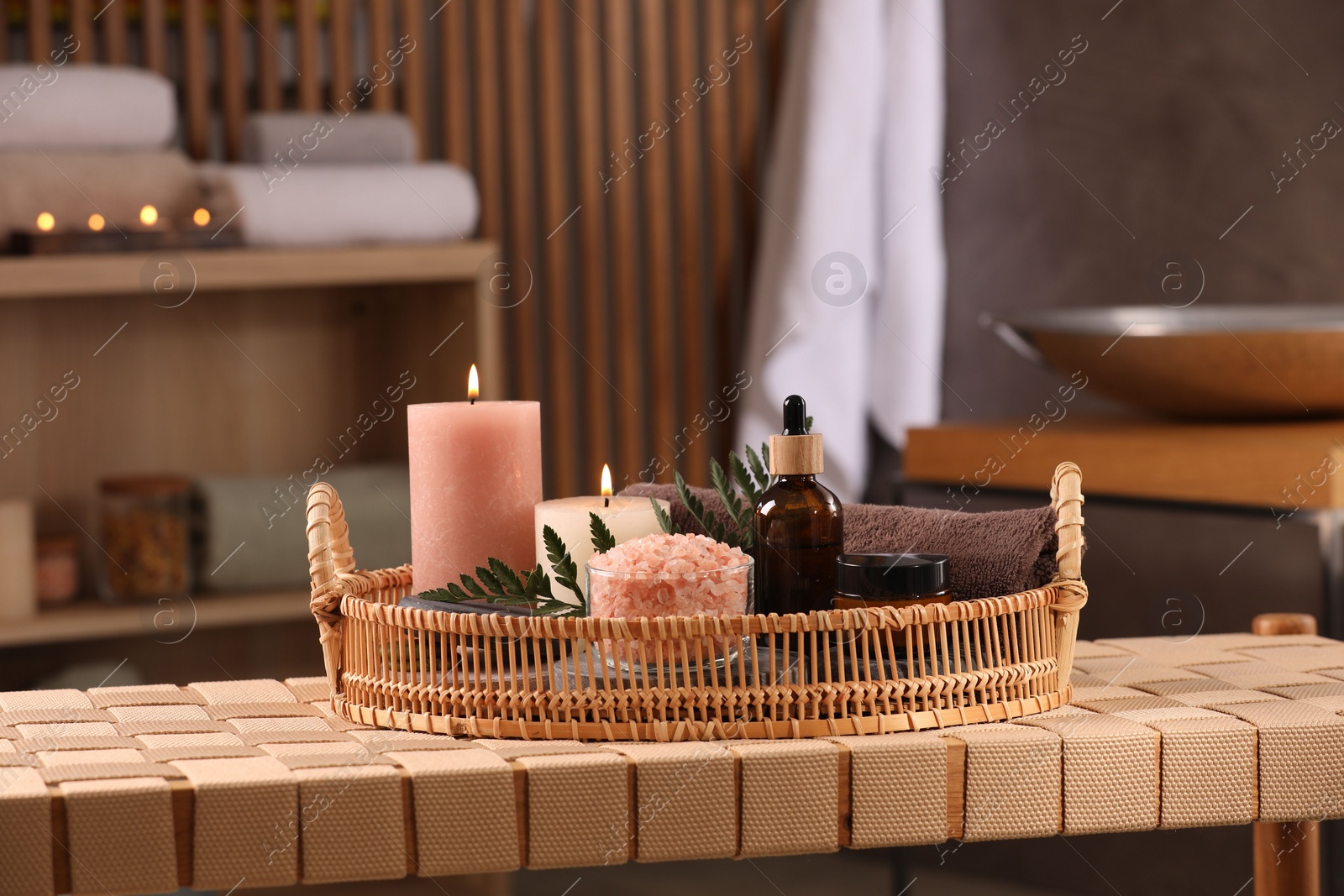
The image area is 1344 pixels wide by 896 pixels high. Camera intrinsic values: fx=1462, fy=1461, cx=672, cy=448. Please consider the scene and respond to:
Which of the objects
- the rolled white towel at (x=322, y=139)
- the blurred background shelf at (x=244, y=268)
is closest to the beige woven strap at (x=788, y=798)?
the blurred background shelf at (x=244, y=268)

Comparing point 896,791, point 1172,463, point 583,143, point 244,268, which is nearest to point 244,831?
point 896,791

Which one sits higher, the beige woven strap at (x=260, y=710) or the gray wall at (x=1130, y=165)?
the gray wall at (x=1130, y=165)

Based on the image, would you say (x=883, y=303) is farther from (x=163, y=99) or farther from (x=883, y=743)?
(x=883, y=743)

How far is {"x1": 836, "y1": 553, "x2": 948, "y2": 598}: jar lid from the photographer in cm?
61

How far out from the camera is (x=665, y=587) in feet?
1.94

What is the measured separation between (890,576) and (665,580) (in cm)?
10

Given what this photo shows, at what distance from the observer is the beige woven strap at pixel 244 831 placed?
1.72 ft

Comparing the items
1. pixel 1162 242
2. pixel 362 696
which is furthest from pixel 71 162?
pixel 1162 242

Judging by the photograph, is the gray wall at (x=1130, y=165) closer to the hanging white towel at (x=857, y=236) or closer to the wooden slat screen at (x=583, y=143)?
the hanging white towel at (x=857, y=236)

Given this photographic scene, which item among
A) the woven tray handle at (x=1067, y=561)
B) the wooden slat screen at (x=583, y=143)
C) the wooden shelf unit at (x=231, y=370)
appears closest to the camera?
the woven tray handle at (x=1067, y=561)

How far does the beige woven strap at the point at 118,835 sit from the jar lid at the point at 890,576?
0.92ft

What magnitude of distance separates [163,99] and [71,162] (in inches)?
5.0

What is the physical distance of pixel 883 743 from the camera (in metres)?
0.57

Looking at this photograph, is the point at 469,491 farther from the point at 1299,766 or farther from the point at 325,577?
the point at 1299,766
